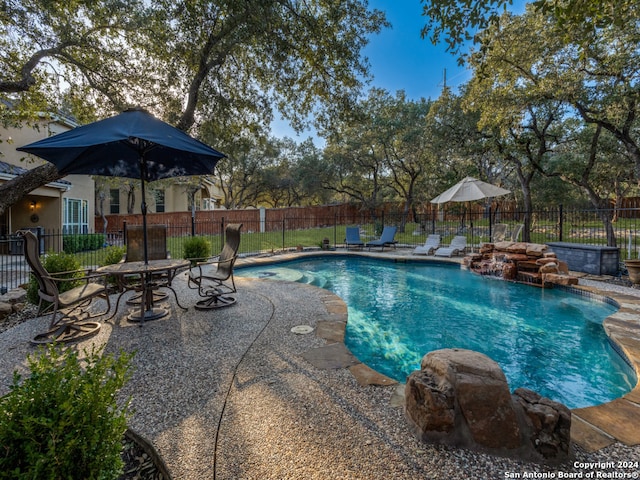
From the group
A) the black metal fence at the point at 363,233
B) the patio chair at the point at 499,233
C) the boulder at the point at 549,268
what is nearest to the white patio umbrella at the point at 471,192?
the black metal fence at the point at 363,233

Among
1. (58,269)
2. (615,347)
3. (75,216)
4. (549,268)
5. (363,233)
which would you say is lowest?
(615,347)

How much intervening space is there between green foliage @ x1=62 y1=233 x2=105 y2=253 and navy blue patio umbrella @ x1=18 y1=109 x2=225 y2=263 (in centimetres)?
762

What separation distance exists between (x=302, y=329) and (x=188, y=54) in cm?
630

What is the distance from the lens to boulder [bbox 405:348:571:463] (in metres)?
1.72

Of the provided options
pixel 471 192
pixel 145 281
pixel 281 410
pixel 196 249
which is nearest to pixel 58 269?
pixel 145 281

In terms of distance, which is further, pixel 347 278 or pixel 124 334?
pixel 347 278

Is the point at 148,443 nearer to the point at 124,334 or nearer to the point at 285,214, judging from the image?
the point at 124,334

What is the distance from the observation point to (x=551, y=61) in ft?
27.2

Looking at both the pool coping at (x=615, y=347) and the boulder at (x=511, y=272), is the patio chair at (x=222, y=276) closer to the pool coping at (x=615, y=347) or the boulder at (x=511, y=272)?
the pool coping at (x=615, y=347)

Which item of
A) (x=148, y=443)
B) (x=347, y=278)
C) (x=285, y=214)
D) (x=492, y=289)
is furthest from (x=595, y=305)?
(x=285, y=214)

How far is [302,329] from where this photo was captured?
3.73 meters

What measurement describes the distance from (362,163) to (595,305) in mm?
15259

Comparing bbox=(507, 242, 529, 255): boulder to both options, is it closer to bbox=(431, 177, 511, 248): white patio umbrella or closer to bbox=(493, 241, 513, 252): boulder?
bbox=(493, 241, 513, 252): boulder

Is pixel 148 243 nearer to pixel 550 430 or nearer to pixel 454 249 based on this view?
pixel 550 430
